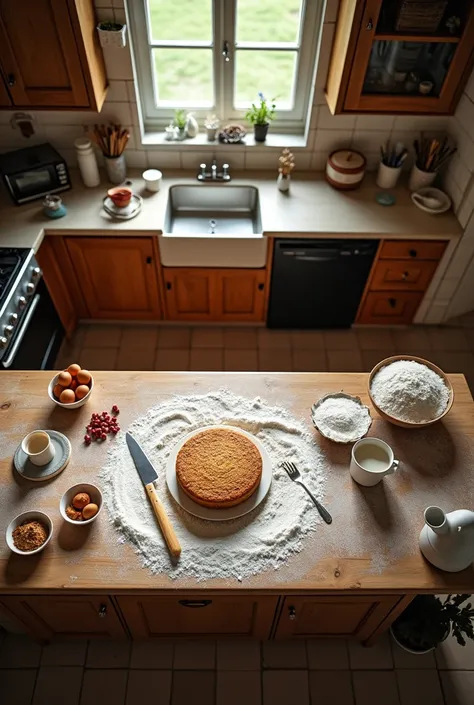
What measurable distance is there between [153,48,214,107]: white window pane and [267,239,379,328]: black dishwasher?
1.06 m

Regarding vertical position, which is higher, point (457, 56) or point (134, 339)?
point (457, 56)

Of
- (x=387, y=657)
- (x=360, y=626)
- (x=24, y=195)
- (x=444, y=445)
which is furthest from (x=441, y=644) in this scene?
(x=24, y=195)

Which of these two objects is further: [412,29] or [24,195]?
[24,195]

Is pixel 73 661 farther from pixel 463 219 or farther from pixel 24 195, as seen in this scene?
pixel 463 219

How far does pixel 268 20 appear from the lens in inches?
113

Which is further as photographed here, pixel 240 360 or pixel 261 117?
pixel 240 360

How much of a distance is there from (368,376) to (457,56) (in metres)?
1.76

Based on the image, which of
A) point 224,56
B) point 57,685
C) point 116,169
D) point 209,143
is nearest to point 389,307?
point 209,143

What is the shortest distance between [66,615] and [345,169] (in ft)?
8.66

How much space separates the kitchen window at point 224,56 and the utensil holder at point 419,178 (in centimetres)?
74

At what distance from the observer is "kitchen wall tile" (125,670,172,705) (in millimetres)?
2127

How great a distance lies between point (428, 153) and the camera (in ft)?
9.89

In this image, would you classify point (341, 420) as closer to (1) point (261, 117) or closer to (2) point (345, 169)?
(2) point (345, 169)

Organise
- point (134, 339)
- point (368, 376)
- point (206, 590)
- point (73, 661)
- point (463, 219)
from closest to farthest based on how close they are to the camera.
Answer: point (206, 590) → point (368, 376) → point (73, 661) → point (463, 219) → point (134, 339)
